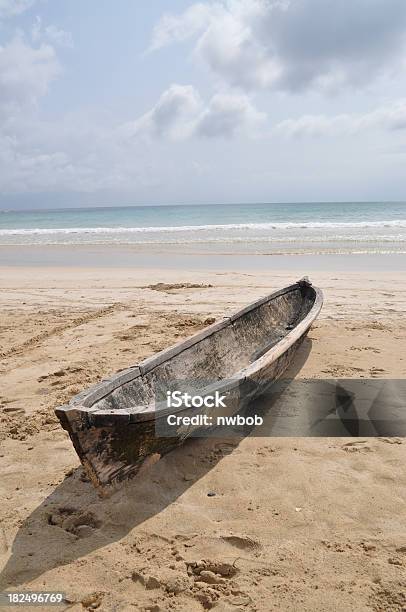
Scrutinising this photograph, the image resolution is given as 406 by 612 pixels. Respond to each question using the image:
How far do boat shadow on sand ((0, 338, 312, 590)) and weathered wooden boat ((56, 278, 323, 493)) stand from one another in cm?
19

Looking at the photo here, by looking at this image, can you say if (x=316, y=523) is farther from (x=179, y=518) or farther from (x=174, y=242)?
(x=174, y=242)

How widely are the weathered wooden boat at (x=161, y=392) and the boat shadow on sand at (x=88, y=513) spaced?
193 mm

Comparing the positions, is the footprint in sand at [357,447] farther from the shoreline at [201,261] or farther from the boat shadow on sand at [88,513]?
the shoreline at [201,261]

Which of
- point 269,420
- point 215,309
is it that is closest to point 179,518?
point 269,420

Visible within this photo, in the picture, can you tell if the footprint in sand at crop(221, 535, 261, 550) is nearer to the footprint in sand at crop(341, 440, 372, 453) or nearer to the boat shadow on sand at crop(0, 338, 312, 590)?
the boat shadow on sand at crop(0, 338, 312, 590)

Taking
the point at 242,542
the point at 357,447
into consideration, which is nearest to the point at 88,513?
the point at 242,542

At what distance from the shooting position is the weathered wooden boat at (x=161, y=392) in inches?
112

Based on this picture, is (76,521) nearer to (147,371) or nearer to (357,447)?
(147,371)

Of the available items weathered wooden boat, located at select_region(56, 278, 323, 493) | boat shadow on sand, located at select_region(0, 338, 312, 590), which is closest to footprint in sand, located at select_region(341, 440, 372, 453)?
weathered wooden boat, located at select_region(56, 278, 323, 493)

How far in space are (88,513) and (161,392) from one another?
1.28 m

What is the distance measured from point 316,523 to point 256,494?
48cm

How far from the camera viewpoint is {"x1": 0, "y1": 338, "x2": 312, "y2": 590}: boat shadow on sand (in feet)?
8.92

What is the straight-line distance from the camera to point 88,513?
10.1ft

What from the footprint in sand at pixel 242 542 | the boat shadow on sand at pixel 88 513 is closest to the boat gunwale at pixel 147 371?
the boat shadow on sand at pixel 88 513
